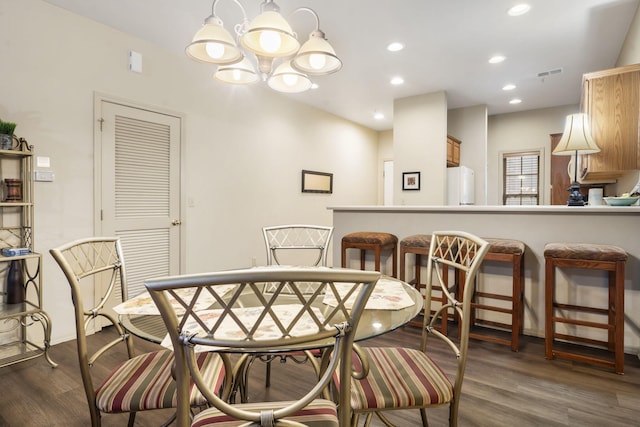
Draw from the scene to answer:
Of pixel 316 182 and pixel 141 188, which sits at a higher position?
pixel 316 182

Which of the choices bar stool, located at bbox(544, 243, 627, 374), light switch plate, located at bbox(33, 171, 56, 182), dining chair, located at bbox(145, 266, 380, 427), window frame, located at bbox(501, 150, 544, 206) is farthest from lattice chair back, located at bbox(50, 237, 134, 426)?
window frame, located at bbox(501, 150, 544, 206)

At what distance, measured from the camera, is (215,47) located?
79.5 inches

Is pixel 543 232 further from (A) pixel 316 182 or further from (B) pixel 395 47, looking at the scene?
(A) pixel 316 182

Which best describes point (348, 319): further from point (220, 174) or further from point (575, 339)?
point (220, 174)

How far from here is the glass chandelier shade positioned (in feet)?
6.16

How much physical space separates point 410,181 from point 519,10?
2.68 m

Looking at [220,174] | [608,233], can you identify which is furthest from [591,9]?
[220,174]

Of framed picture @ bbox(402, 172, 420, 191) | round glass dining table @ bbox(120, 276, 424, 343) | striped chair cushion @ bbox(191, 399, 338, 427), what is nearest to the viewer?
striped chair cushion @ bbox(191, 399, 338, 427)

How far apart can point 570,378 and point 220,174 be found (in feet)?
12.5

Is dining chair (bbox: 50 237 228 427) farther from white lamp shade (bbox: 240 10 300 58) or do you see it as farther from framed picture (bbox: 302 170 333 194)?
framed picture (bbox: 302 170 333 194)

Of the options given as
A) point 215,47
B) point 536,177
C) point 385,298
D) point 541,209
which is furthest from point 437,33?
point 536,177

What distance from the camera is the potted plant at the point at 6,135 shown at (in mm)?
2410

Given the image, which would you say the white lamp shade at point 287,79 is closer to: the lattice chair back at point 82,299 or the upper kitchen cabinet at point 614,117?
the lattice chair back at point 82,299

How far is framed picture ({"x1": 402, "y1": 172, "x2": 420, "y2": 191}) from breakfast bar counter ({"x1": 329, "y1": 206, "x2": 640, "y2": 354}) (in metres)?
1.84
